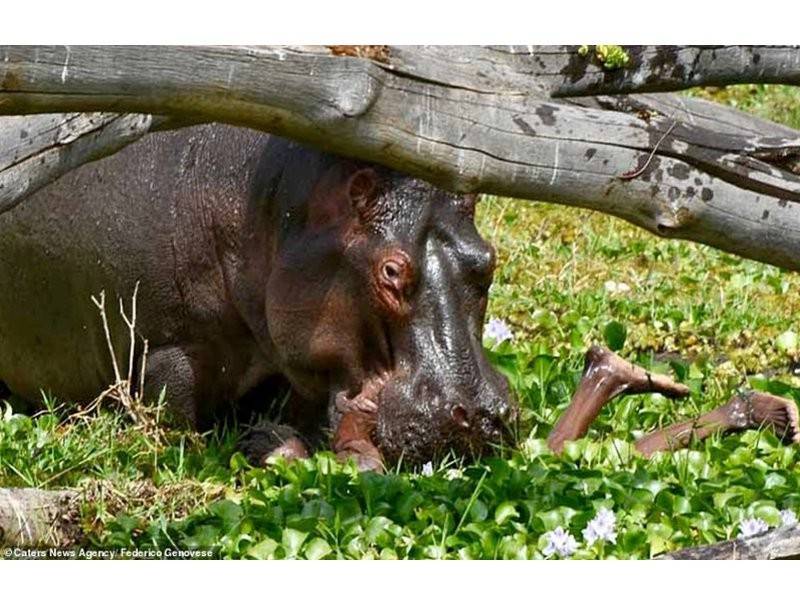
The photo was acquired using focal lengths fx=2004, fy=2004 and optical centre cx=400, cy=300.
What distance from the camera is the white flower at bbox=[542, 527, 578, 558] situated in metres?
4.90

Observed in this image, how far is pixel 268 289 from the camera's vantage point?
5984 mm

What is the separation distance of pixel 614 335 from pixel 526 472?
1609mm

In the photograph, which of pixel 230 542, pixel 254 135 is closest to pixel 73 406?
pixel 254 135

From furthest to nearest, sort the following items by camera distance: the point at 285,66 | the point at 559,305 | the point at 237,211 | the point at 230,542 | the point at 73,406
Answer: the point at 559,305 → the point at 73,406 → the point at 237,211 → the point at 230,542 → the point at 285,66

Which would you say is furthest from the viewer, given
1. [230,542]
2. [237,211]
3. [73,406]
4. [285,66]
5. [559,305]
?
[559,305]

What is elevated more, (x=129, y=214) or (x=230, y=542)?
(x=129, y=214)

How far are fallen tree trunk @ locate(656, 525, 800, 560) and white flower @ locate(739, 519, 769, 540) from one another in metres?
0.16

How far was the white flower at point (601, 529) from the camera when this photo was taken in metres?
4.96

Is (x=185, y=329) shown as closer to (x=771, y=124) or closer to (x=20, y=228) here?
(x=20, y=228)

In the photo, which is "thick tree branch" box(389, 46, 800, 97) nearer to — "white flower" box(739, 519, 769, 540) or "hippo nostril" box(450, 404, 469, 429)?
"hippo nostril" box(450, 404, 469, 429)

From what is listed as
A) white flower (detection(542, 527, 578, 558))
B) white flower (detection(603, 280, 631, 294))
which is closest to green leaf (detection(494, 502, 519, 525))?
white flower (detection(542, 527, 578, 558))

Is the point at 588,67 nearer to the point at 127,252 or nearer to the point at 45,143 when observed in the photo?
the point at 45,143

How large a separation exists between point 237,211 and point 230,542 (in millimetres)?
1441
